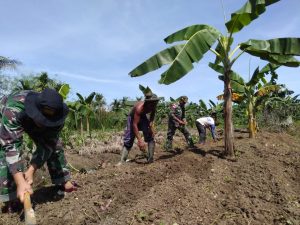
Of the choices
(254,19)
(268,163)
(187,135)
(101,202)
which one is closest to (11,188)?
(101,202)

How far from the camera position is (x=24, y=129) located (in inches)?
170

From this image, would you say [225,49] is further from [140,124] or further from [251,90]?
[251,90]

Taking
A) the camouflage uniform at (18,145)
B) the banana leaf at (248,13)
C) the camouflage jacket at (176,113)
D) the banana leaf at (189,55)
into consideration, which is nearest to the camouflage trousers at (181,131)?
the camouflage jacket at (176,113)

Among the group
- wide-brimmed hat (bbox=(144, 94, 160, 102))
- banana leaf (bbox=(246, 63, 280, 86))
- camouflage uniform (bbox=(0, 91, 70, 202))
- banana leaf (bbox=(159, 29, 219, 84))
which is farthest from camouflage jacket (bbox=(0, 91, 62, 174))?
banana leaf (bbox=(246, 63, 280, 86))

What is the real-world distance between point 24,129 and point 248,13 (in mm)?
4252

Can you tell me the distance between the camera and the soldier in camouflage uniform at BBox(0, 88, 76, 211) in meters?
3.87

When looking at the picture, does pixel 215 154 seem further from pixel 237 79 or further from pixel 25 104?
pixel 25 104

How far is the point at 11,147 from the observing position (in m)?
4.03

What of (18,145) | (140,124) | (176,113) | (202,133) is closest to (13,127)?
(18,145)

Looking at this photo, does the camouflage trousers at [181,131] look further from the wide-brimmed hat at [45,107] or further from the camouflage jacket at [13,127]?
the wide-brimmed hat at [45,107]

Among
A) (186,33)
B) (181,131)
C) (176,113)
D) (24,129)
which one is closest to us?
(24,129)

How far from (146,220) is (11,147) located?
1.59 m

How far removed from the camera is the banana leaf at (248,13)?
6605 mm

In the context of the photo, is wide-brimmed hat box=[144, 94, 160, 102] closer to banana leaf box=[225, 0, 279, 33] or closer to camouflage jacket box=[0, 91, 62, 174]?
banana leaf box=[225, 0, 279, 33]
